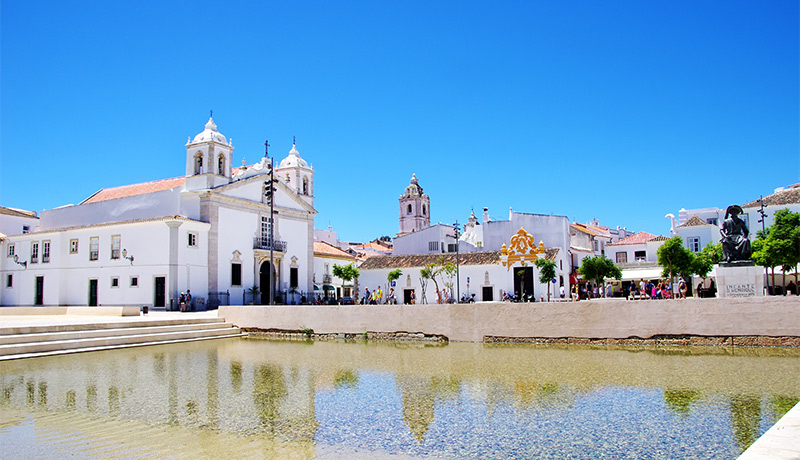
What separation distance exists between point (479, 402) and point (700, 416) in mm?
2518

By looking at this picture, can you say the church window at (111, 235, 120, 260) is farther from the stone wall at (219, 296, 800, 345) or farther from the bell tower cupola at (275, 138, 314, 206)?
the stone wall at (219, 296, 800, 345)

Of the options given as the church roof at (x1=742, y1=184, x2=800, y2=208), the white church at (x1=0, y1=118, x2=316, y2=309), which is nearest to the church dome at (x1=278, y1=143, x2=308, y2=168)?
the white church at (x1=0, y1=118, x2=316, y2=309)

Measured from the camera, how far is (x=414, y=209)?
2896 inches

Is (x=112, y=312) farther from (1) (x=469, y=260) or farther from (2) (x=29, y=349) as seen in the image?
(1) (x=469, y=260)

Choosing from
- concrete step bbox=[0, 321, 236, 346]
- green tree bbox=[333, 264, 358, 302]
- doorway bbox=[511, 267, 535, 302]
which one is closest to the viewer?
concrete step bbox=[0, 321, 236, 346]

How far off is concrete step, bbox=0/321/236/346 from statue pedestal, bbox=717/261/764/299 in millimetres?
14421

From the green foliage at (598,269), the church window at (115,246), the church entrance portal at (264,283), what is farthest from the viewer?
the church entrance portal at (264,283)

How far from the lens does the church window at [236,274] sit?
1141 inches

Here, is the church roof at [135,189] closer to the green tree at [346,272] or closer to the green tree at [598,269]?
the green tree at [346,272]

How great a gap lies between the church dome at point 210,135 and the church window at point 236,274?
632 centimetres

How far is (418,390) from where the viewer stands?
8.42 metres

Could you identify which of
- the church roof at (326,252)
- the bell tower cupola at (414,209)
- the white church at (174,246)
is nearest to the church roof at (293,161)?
the white church at (174,246)

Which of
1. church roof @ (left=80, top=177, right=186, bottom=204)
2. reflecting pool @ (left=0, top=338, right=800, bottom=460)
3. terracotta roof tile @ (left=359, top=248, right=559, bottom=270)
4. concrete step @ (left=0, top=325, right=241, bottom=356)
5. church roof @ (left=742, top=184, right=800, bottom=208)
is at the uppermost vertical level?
church roof @ (left=80, top=177, right=186, bottom=204)

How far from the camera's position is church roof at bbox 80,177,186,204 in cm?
3189
